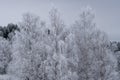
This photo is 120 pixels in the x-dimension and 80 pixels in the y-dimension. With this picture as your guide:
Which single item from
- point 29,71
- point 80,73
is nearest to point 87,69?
point 80,73

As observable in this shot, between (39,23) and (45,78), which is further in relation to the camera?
(39,23)

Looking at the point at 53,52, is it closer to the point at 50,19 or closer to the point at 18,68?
the point at 50,19

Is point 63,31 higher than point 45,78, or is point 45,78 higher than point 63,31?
point 63,31

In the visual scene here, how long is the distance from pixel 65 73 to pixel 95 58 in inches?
122

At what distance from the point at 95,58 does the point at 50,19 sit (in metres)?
5.09

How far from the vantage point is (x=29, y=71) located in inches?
695

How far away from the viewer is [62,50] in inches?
635

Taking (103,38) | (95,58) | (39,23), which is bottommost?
(95,58)

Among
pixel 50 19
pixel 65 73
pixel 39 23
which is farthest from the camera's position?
pixel 39 23

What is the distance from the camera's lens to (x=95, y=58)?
1714cm

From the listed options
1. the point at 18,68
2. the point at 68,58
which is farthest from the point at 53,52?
the point at 18,68

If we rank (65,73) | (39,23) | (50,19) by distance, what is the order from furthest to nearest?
(39,23)
(50,19)
(65,73)

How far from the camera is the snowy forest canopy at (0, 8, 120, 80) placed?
16.1m

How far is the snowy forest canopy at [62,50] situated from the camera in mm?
16125
